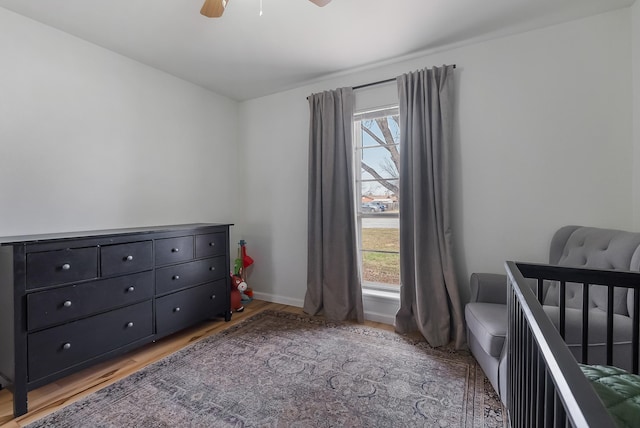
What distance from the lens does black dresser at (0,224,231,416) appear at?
157cm

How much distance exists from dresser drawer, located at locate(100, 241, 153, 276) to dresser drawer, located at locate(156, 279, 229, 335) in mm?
A: 340

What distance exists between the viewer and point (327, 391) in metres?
1.70

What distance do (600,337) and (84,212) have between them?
336cm

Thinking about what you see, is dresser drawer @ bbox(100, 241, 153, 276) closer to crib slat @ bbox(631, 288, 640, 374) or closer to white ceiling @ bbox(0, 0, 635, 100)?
white ceiling @ bbox(0, 0, 635, 100)

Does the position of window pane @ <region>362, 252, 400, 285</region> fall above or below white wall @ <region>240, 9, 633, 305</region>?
below

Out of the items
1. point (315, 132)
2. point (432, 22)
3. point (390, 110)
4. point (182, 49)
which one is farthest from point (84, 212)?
point (432, 22)

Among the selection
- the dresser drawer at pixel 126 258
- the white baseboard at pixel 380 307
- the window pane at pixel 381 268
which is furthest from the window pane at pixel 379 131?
the dresser drawer at pixel 126 258

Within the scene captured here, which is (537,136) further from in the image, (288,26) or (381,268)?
(288,26)

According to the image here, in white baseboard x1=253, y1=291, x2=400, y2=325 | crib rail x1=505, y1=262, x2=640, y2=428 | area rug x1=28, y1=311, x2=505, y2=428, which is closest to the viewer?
crib rail x1=505, y1=262, x2=640, y2=428

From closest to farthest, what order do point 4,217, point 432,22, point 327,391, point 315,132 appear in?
point 327,391 < point 4,217 < point 432,22 < point 315,132

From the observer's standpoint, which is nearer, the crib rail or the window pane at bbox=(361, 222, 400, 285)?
the crib rail

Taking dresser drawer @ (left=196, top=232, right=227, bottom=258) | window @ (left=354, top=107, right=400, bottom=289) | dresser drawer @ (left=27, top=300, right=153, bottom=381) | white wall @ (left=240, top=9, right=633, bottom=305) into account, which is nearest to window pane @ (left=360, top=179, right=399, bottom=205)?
window @ (left=354, top=107, right=400, bottom=289)

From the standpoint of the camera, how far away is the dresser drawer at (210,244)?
259cm

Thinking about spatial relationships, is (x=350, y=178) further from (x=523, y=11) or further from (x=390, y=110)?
(x=523, y=11)
